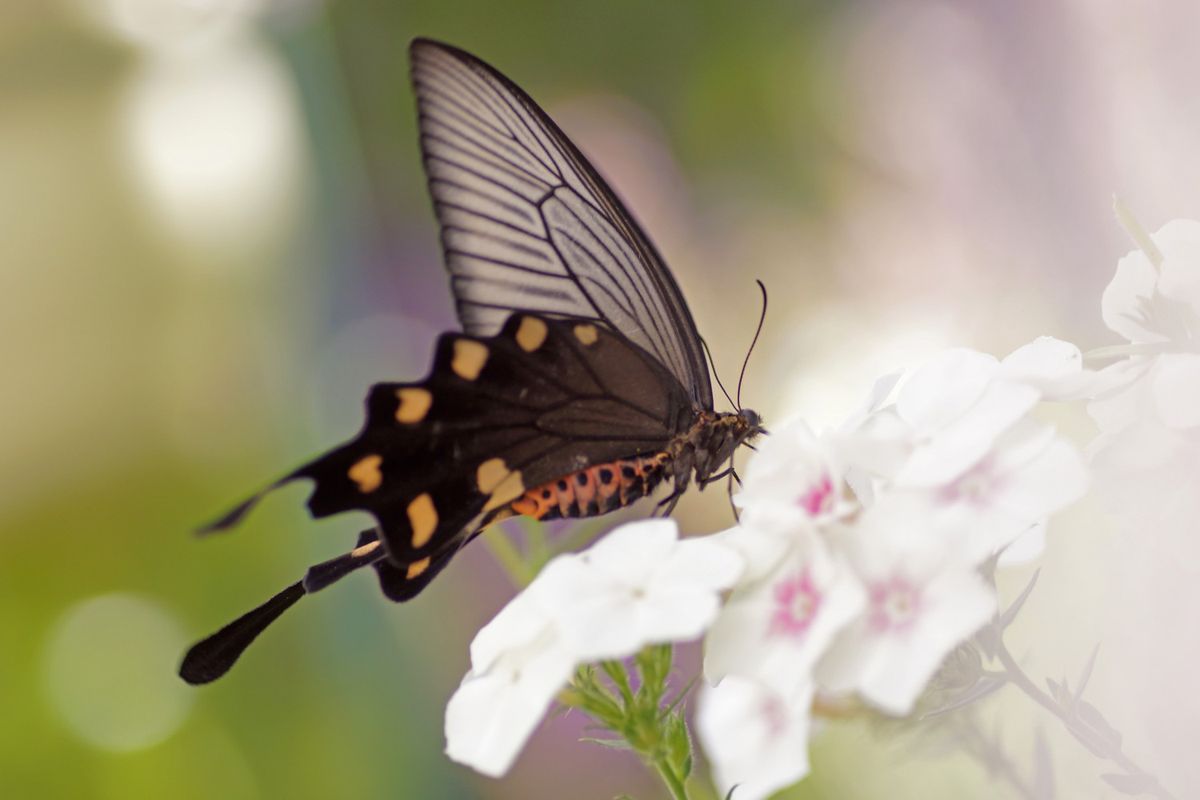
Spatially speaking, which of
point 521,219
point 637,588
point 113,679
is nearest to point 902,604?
point 637,588

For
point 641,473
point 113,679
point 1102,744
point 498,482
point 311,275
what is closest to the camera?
point 1102,744

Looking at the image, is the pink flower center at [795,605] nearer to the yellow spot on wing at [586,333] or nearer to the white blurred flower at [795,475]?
the white blurred flower at [795,475]

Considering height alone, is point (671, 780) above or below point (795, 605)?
below

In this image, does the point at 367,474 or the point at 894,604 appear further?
the point at 367,474

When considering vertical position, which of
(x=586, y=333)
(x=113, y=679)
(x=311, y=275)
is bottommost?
(x=113, y=679)

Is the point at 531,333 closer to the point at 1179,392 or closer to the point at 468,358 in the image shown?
the point at 468,358

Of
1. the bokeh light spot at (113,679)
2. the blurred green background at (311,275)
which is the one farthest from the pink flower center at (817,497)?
the bokeh light spot at (113,679)
